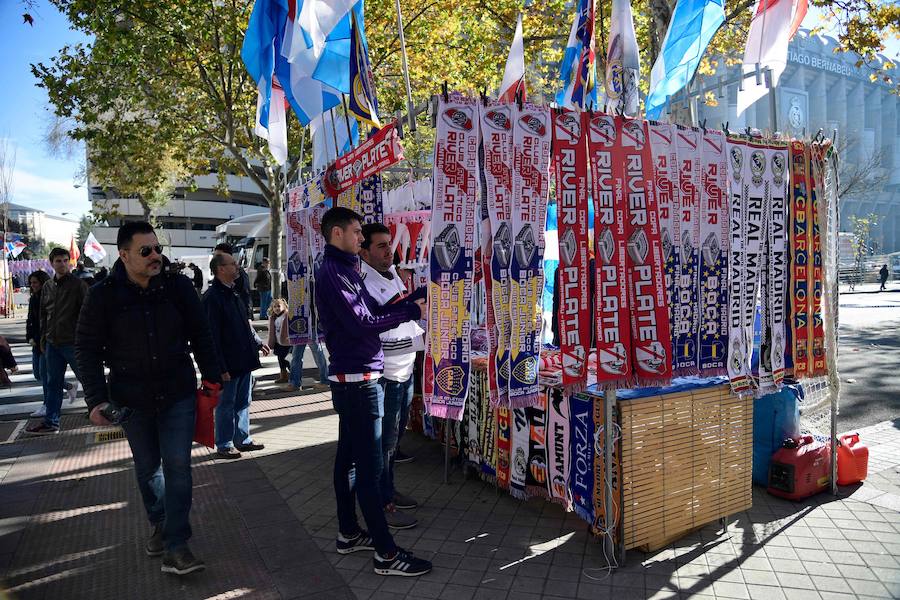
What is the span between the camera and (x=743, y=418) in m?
4.05

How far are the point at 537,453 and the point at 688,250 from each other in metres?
1.70

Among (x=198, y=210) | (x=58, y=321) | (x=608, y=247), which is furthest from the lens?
(x=198, y=210)

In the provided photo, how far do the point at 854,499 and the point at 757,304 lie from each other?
1.75 meters

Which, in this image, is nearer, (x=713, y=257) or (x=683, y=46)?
(x=713, y=257)

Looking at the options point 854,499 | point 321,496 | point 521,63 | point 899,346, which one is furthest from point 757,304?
point 899,346

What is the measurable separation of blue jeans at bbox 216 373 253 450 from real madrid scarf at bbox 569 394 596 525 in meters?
3.33

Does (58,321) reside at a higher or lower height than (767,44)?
lower

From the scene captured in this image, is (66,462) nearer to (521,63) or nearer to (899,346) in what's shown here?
(521,63)

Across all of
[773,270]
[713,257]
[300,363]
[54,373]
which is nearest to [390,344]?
[713,257]

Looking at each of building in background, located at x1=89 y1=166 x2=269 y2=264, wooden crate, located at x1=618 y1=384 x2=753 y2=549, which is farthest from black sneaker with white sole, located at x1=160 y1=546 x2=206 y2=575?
building in background, located at x1=89 y1=166 x2=269 y2=264

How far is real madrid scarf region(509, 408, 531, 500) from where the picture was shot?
165 inches

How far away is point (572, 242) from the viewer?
3.47 meters

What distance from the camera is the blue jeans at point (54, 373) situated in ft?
21.7

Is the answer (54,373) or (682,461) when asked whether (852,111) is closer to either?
(682,461)
